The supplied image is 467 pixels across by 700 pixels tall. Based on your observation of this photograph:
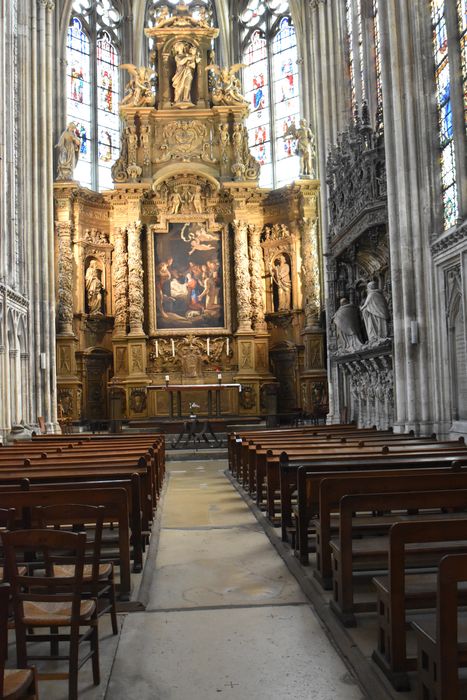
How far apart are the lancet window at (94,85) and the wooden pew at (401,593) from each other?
2939 cm

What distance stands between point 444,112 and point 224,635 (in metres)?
13.7

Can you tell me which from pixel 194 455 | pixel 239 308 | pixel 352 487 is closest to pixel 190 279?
pixel 239 308

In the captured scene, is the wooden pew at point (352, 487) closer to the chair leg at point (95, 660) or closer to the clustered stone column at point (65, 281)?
the chair leg at point (95, 660)

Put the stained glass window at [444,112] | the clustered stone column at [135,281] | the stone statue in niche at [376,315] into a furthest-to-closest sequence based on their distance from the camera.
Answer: the clustered stone column at [135,281], the stone statue in niche at [376,315], the stained glass window at [444,112]

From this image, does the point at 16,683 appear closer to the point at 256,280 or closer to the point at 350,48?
the point at 350,48

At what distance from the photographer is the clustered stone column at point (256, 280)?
93.1ft

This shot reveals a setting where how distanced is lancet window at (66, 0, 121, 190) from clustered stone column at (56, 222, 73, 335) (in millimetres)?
4989

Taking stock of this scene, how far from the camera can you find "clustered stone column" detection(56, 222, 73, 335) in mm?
27094

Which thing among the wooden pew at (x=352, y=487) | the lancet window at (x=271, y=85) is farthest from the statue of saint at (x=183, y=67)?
the wooden pew at (x=352, y=487)

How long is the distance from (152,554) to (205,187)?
2300 centimetres

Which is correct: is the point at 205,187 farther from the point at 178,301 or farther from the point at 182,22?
the point at 182,22

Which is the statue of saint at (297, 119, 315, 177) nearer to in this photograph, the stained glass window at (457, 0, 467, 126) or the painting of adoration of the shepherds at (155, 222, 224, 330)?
the painting of adoration of the shepherds at (155, 222, 224, 330)

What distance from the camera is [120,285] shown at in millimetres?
27984

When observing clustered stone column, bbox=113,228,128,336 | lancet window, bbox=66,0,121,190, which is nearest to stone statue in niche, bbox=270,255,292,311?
clustered stone column, bbox=113,228,128,336
